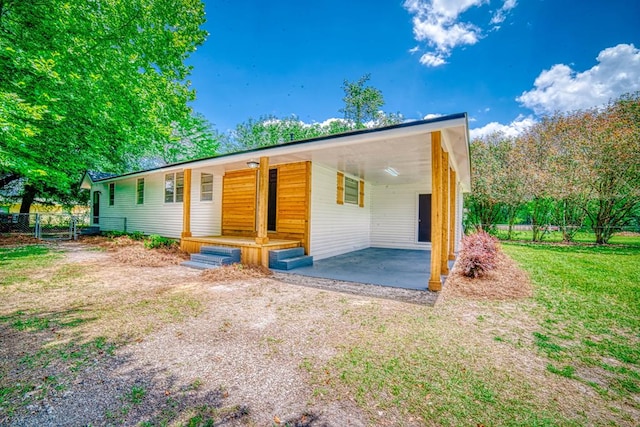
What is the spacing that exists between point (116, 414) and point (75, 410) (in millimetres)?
302

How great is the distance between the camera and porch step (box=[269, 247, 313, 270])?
256 inches

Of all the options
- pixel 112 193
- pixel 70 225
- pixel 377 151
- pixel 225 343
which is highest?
pixel 377 151

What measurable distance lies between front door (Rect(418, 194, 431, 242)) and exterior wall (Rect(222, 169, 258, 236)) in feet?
21.5

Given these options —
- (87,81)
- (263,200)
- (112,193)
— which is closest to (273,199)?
(263,200)

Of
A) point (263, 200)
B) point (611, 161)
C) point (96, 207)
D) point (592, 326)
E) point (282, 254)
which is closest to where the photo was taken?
point (592, 326)

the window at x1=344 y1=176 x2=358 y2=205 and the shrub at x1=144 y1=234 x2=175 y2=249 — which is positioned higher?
the window at x1=344 y1=176 x2=358 y2=205

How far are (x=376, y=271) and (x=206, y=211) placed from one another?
258 inches

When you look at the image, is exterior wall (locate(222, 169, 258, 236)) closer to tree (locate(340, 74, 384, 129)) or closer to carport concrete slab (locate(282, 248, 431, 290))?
carport concrete slab (locate(282, 248, 431, 290))

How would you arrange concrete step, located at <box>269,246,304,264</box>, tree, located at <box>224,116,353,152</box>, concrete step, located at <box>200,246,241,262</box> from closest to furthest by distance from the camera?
concrete step, located at <box>269,246,304,264</box>, concrete step, located at <box>200,246,241,262</box>, tree, located at <box>224,116,353,152</box>

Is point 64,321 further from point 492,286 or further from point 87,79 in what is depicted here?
point 87,79

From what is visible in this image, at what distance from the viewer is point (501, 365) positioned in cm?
241

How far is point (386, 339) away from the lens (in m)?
2.93

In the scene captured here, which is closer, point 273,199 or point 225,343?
point 225,343

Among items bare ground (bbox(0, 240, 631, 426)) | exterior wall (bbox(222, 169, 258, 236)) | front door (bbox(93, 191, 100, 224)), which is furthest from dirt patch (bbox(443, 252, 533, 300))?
front door (bbox(93, 191, 100, 224))
